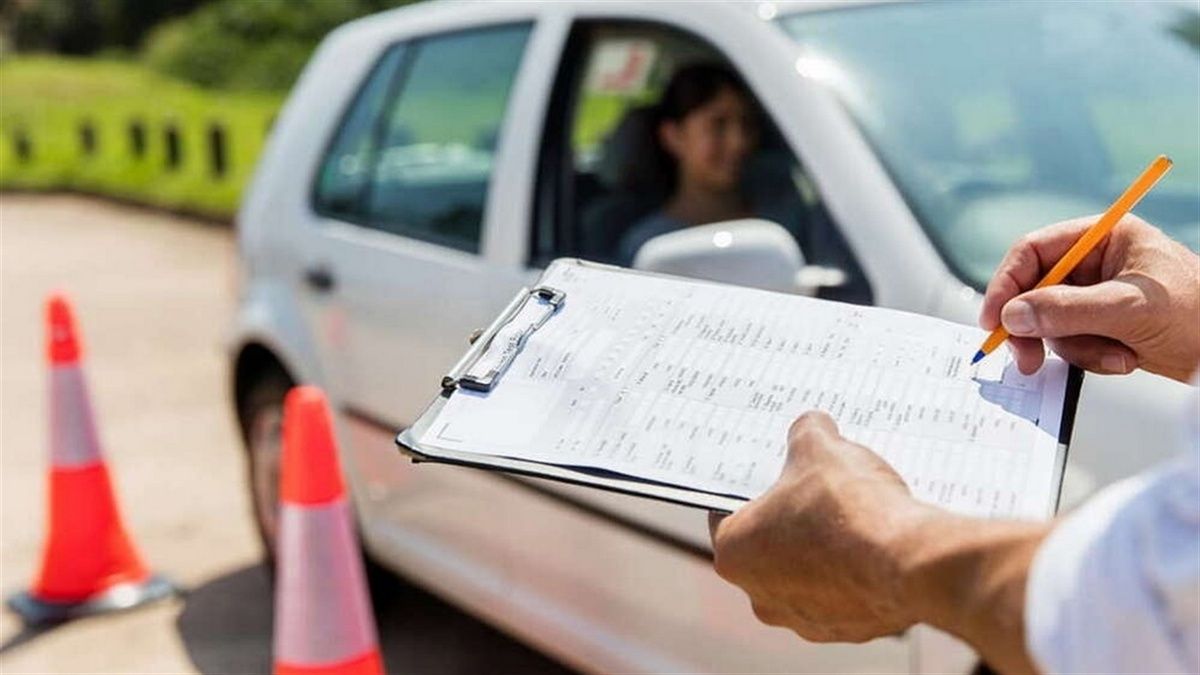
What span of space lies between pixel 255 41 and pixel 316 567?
2253cm

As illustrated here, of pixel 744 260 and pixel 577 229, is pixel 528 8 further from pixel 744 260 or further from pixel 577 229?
pixel 744 260

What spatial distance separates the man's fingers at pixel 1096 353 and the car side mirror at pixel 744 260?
108 cm

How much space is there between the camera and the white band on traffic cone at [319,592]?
3068 millimetres

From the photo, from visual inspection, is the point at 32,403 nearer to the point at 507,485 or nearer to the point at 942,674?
the point at 507,485

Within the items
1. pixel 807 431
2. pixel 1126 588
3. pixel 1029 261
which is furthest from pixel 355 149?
A: pixel 1126 588

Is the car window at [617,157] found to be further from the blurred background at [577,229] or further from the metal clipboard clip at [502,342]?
the metal clipboard clip at [502,342]

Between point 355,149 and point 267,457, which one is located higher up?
point 355,149

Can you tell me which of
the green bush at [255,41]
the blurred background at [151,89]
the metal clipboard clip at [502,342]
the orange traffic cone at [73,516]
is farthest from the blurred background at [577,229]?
the green bush at [255,41]

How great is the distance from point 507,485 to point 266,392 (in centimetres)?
129

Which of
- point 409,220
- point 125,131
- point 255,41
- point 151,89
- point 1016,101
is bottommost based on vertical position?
point 151,89

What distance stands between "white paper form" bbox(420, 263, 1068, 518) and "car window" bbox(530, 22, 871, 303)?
4.47 feet

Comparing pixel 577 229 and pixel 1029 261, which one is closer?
pixel 1029 261

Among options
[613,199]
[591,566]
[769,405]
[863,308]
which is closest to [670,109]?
[613,199]

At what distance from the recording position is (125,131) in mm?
18234
